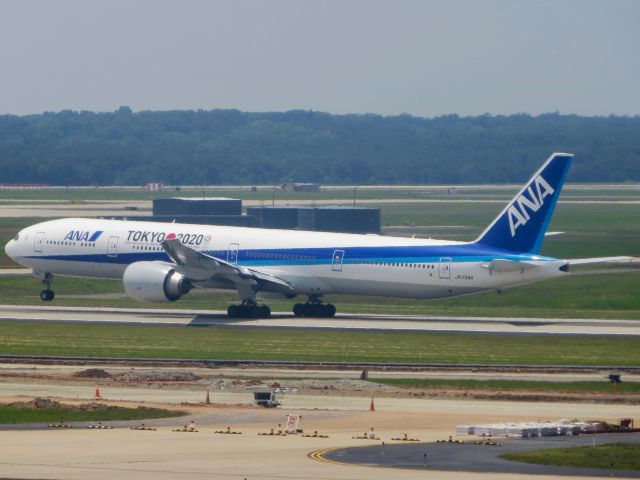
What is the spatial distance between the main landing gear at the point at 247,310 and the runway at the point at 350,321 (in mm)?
486

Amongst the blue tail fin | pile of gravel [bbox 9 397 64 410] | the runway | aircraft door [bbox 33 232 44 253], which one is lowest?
pile of gravel [bbox 9 397 64 410]

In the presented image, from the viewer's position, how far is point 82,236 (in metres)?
74.0

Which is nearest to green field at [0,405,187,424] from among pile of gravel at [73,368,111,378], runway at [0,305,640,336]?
pile of gravel at [73,368,111,378]

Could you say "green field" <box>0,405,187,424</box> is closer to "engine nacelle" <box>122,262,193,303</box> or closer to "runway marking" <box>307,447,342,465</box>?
"runway marking" <box>307,447,342,465</box>

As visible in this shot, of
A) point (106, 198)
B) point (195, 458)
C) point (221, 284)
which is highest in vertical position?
point (106, 198)

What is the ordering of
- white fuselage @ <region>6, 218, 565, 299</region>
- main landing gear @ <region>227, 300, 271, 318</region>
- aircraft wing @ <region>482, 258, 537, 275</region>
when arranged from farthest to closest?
main landing gear @ <region>227, 300, 271, 318</region>, white fuselage @ <region>6, 218, 565, 299</region>, aircraft wing @ <region>482, 258, 537, 275</region>

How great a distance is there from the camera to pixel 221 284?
7019 centimetres

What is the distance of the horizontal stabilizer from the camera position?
66062 millimetres

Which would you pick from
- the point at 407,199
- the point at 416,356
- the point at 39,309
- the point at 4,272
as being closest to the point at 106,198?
the point at 407,199

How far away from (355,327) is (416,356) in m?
10.4

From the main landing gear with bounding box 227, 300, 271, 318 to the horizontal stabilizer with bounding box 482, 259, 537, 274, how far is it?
1098 cm

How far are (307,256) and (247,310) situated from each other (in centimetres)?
373

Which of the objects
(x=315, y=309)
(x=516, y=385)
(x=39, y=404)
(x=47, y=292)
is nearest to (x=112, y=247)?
(x=47, y=292)

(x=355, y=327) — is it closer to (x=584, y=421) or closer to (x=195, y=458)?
(x=584, y=421)
